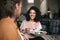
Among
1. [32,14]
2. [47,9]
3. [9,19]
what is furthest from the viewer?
[47,9]

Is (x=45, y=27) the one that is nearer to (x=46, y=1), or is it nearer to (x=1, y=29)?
(x=46, y=1)

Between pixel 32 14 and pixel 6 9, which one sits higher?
pixel 6 9

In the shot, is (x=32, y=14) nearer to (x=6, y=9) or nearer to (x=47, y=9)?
(x=47, y=9)

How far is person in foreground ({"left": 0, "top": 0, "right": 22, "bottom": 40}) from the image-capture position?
875 mm

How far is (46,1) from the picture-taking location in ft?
12.0

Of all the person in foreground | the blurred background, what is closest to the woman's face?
the blurred background

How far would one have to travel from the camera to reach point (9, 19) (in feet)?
2.97

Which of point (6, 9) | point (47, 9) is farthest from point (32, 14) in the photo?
point (6, 9)

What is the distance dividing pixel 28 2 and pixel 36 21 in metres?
0.94

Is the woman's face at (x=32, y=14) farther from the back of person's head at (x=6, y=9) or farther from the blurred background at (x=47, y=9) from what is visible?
the back of person's head at (x=6, y=9)

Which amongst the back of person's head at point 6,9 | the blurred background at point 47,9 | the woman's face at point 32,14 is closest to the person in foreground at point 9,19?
the back of person's head at point 6,9

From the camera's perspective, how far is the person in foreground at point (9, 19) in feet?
2.87

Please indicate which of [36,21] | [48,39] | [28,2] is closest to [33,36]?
[48,39]

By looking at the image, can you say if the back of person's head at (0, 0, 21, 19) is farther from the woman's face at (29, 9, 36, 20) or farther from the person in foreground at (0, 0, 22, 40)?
the woman's face at (29, 9, 36, 20)
